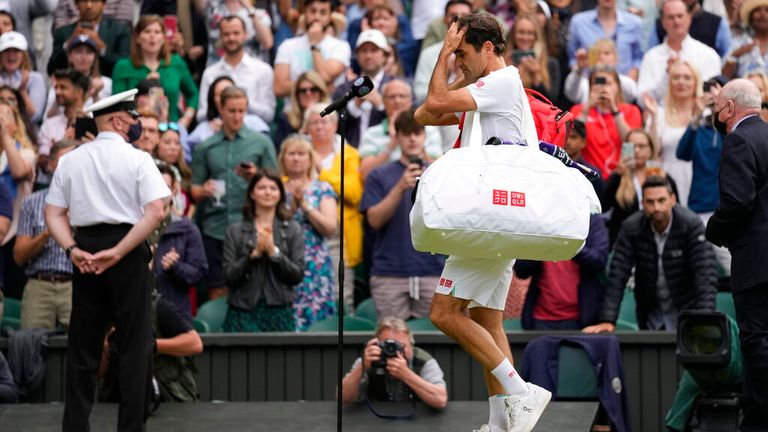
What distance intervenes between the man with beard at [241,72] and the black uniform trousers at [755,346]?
6.64 meters

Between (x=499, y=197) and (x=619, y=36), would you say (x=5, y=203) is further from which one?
(x=619, y=36)

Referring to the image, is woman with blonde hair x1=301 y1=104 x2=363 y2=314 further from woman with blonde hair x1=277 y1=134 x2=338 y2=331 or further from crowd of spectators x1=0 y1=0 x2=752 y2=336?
woman with blonde hair x1=277 y1=134 x2=338 y2=331

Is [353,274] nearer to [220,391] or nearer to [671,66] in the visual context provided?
[220,391]

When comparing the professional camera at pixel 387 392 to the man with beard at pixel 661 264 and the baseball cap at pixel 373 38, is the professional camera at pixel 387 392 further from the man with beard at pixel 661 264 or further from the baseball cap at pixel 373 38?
the baseball cap at pixel 373 38

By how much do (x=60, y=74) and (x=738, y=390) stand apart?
264 inches

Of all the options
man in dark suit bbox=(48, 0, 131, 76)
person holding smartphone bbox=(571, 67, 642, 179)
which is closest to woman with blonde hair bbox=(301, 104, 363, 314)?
person holding smartphone bbox=(571, 67, 642, 179)

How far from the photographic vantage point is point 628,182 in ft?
39.8

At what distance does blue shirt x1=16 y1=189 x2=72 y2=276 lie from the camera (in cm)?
1178

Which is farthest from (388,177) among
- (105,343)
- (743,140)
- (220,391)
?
(743,140)

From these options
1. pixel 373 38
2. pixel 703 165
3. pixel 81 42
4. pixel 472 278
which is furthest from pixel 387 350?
pixel 81 42

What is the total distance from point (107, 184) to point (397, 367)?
86.4 inches

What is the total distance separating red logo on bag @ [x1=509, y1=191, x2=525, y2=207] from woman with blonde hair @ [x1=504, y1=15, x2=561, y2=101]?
5.51 metres

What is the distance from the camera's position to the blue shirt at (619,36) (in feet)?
47.0

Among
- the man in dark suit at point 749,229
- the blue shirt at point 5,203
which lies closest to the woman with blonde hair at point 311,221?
the blue shirt at point 5,203
